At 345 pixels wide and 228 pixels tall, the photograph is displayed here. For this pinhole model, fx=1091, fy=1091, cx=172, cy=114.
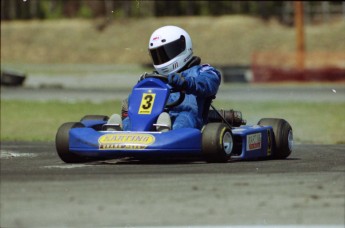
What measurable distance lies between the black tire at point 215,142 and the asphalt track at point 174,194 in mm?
138

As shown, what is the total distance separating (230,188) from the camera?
7.68 meters

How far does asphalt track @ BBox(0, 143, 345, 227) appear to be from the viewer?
6.41 m

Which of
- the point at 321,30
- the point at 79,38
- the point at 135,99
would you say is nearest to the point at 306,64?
the point at 79,38

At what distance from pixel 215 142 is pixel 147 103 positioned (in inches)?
35.0

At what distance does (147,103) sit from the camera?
412 inches

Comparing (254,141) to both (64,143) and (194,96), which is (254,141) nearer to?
(194,96)

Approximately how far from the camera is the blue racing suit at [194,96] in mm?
10484

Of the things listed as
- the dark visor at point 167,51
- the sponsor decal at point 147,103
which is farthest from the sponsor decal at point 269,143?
the sponsor decal at point 147,103

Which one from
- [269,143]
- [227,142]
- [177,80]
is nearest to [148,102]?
[177,80]

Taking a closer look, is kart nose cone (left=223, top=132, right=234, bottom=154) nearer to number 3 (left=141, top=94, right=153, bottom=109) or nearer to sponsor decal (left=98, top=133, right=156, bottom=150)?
sponsor decal (left=98, top=133, right=156, bottom=150)

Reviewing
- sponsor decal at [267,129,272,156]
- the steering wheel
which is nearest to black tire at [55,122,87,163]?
the steering wheel

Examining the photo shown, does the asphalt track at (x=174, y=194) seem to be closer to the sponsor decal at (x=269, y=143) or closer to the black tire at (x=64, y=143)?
the black tire at (x=64, y=143)

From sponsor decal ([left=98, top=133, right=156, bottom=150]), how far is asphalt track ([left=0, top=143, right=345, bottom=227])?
0.19 meters

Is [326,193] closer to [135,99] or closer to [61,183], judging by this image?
[61,183]
